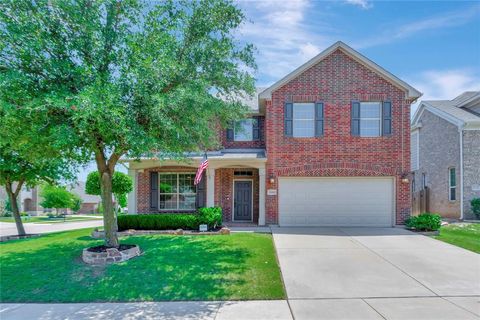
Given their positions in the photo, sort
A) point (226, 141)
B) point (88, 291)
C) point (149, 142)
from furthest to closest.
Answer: point (226, 141) < point (149, 142) < point (88, 291)

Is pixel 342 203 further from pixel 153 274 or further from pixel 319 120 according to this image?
pixel 153 274

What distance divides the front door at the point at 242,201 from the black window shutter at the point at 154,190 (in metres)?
3.85

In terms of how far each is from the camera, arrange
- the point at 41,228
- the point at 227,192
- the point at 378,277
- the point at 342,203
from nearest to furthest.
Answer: the point at 378,277 → the point at 342,203 → the point at 227,192 → the point at 41,228

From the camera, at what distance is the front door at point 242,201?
15.4 m

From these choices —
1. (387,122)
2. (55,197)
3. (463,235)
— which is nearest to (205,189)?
(387,122)

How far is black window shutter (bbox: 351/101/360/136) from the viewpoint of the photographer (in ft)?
44.7

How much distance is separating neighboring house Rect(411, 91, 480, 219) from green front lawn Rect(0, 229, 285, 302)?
38.9ft

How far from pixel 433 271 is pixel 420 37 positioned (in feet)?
27.0

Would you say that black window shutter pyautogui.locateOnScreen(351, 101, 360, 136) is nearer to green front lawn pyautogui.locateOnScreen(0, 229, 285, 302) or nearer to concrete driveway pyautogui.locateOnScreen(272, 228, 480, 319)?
concrete driveway pyautogui.locateOnScreen(272, 228, 480, 319)

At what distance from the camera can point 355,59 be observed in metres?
13.7

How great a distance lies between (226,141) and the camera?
15664 mm

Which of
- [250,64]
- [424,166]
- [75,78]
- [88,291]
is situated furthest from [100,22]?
[424,166]

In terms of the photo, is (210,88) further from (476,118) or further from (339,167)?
(476,118)

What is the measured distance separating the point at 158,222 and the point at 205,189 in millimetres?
3129
